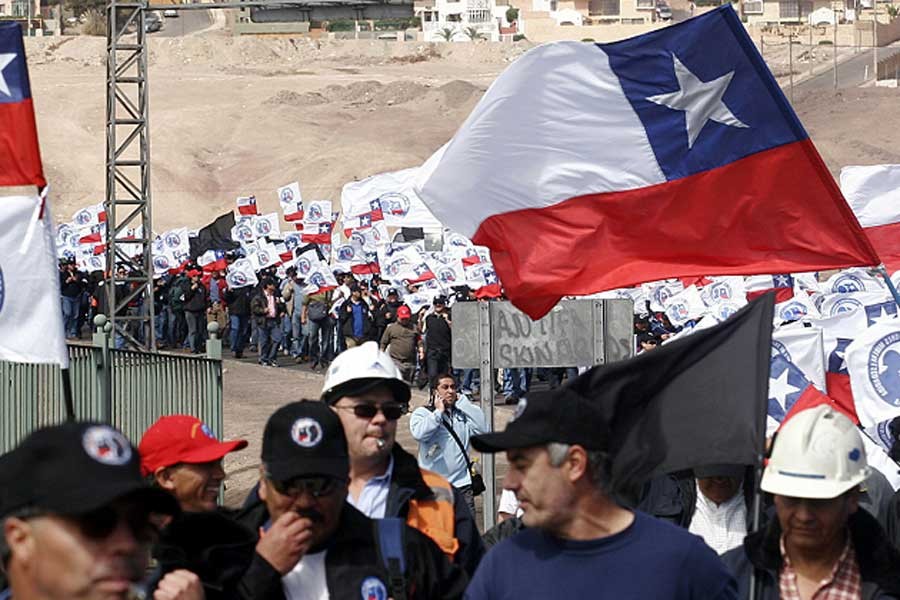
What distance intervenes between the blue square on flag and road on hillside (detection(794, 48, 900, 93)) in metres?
87.6

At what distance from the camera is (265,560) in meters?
4.28

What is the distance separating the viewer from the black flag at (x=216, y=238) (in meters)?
45.6

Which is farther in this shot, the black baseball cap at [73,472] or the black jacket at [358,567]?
the black jacket at [358,567]

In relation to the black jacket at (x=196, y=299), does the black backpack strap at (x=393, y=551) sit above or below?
above

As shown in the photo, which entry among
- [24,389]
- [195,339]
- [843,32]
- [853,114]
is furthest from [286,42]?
[24,389]

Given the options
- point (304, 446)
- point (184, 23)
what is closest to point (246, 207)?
point (304, 446)

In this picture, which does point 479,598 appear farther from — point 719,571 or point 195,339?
point 195,339

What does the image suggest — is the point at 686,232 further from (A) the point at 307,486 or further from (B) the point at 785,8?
(B) the point at 785,8

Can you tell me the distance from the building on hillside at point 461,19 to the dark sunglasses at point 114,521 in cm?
12581

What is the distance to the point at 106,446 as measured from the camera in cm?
302

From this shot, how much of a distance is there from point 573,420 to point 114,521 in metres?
1.54

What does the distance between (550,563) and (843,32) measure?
12385 centimetres

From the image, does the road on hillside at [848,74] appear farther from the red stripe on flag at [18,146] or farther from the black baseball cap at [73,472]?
the black baseball cap at [73,472]

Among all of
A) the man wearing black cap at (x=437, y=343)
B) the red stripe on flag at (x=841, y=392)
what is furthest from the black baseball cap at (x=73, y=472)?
the man wearing black cap at (x=437, y=343)
